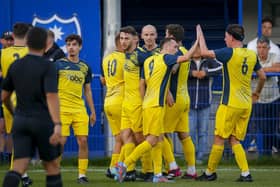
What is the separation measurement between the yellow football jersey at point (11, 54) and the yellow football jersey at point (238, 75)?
264 cm

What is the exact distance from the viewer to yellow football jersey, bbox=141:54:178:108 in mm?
13219

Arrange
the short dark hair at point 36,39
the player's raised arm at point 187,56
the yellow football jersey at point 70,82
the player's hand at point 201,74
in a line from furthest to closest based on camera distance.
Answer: the player's hand at point 201,74 → the yellow football jersey at point 70,82 → the player's raised arm at point 187,56 → the short dark hair at point 36,39

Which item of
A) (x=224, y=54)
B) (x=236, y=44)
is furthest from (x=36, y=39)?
(x=236, y=44)

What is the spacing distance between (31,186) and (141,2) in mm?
10540

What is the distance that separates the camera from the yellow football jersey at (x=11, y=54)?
12.6 metres

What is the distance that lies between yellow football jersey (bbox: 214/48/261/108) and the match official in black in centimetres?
395

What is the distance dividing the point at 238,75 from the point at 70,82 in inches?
89.0

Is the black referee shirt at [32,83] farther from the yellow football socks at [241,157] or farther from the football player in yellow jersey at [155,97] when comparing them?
the yellow football socks at [241,157]

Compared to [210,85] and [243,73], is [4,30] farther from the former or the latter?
A: [243,73]

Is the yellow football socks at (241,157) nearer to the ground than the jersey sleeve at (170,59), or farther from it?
nearer to the ground

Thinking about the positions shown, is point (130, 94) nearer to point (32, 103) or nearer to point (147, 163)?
point (147, 163)

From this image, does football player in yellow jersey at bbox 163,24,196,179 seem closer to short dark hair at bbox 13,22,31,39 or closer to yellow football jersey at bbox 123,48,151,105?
yellow football jersey at bbox 123,48,151,105

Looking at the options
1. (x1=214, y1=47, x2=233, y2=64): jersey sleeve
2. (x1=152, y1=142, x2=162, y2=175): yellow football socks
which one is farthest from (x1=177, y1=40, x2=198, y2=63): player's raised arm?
(x1=152, y1=142, x2=162, y2=175): yellow football socks

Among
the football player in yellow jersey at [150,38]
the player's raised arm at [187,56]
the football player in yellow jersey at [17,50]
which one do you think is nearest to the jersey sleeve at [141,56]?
the football player in yellow jersey at [150,38]
